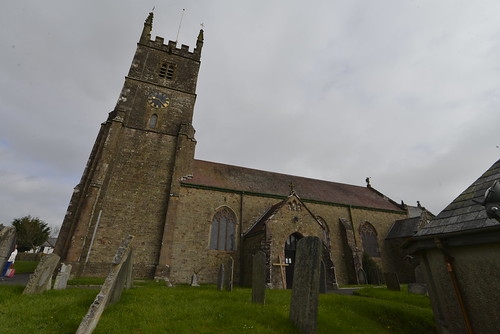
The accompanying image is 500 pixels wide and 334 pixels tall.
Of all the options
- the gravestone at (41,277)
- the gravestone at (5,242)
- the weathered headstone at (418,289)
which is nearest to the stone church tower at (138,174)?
the gravestone at (5,242)

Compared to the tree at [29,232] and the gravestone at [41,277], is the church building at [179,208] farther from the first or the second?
the tree at [29,232]

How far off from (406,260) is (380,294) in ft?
45.1

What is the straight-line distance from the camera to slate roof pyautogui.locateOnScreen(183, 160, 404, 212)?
21178 mm

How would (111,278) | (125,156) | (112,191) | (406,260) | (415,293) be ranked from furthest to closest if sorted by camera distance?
(406,260) → (125,156) → (112,191) → (415,293) → (111,278)

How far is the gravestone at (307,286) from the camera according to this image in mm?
4934

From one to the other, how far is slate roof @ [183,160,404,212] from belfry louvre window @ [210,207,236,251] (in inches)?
87.1

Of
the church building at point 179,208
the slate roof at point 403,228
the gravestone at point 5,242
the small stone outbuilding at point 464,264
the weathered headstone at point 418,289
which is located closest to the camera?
Result: the small stone outbuilding at point 464,264

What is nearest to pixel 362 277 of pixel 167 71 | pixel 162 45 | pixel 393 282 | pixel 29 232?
pixel 393 282

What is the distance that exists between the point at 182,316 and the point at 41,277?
5315 mm

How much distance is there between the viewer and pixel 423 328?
273 inches

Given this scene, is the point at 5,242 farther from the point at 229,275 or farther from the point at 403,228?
the point at 403,228

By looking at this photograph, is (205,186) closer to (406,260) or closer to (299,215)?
(299,215)

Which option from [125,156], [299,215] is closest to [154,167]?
[125,156]

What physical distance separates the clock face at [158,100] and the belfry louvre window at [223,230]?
10.7m
